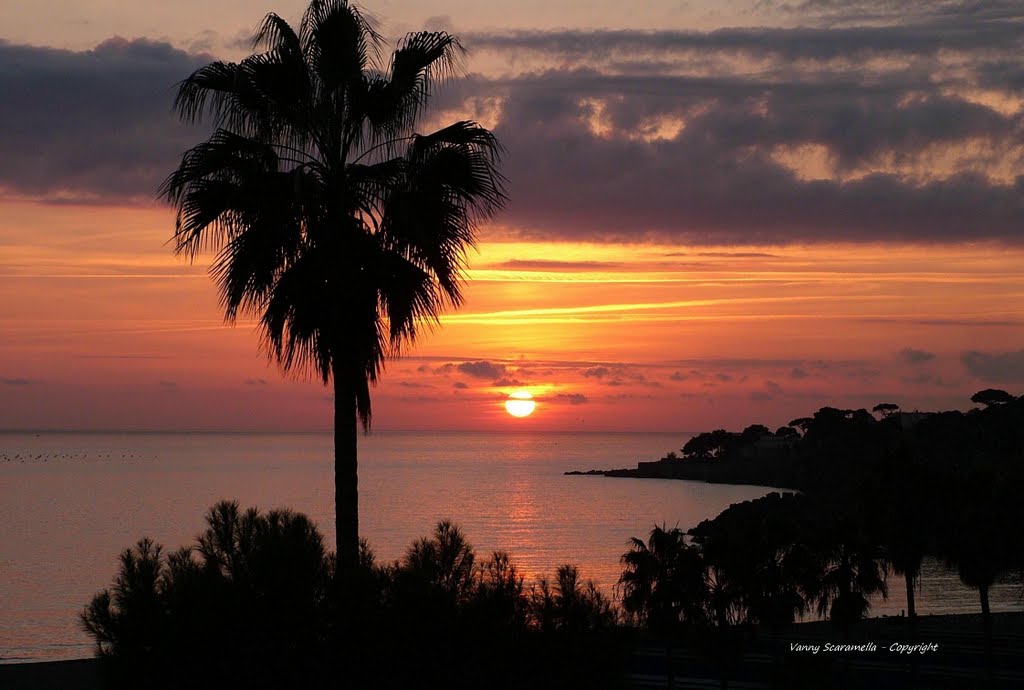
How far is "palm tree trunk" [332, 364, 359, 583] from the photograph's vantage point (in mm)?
16797

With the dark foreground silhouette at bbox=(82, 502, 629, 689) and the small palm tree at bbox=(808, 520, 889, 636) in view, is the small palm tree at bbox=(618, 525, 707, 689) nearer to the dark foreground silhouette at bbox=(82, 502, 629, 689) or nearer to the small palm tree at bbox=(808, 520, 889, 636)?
the small palm tree at bbox=(808, 520, 889, 636)

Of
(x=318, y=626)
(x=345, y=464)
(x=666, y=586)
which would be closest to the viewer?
(x=318, y=626)

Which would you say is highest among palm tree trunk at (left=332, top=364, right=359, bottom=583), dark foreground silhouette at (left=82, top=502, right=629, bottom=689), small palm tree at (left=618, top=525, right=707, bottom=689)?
palm tree trunk at (left=332, top=364, right=359, bottom=583)

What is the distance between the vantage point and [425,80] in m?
18.1

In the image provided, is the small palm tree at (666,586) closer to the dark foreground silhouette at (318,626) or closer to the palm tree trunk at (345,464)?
the palm tree trunk at (345,464)

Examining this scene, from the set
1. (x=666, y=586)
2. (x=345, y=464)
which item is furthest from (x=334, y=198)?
(x=666, y=586)

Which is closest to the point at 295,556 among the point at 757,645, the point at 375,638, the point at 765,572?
the point at 375,638

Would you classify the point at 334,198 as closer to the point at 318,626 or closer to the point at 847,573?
the point at 318,626

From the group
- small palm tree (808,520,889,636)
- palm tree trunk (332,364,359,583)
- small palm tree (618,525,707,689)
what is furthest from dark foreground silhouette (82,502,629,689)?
small palm tree (808,520,889,636)

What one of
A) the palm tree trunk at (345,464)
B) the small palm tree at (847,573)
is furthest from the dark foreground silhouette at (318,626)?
the small palm tree at (847,573)

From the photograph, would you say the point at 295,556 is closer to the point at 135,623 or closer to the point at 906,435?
the point at 135,623

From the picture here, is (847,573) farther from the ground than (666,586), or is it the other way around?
(847,573)

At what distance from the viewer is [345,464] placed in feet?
55.8

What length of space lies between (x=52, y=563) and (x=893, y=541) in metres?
81.0
